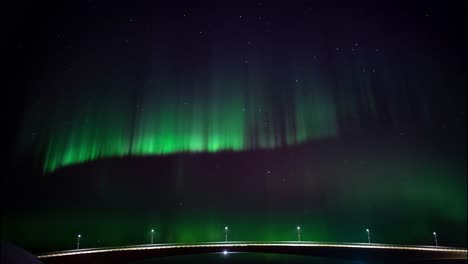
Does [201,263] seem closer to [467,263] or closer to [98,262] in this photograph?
[98,262]

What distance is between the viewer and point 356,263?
25.6 meters

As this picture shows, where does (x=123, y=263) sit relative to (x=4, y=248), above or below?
below

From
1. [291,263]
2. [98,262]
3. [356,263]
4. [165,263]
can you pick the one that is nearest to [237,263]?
[291,263]

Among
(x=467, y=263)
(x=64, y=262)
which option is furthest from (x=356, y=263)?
(x=64, y=262)

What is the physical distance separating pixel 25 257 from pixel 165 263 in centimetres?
2405

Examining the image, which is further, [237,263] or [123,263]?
[123,263]

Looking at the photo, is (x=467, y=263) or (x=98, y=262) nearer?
(x=467, y=263)

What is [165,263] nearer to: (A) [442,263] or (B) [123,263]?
(B) [123,263]

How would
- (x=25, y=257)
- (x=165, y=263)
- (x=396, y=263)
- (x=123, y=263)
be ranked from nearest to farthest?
(x=25, y=257)
(x=396, y=263)
(x=165, y=263)
(x=123, y=263)

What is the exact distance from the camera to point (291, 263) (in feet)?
88.1

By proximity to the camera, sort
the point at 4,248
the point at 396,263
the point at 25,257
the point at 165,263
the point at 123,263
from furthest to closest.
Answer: the point at 123,263, the point at 165,263, the point at 396,263, the point at 25,257, the point at 4,248

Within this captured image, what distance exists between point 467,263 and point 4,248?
31.5 meters

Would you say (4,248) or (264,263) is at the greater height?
(4,248)

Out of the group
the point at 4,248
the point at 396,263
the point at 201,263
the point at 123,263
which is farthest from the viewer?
the point at 123,263
